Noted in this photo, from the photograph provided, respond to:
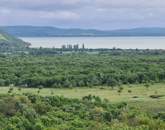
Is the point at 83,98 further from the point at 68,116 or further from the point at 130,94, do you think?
the point at 68,116

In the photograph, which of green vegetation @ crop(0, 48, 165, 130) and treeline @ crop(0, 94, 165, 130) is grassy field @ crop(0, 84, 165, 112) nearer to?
green vegetation @ crop(0, 48, 165, 130)

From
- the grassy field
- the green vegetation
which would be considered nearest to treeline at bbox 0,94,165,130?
the green vegetation

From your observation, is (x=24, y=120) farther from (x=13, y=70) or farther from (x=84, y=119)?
(x=13, y=70)

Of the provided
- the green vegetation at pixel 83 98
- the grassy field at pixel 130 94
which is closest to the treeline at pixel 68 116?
the green vegetation at pixel 83 98

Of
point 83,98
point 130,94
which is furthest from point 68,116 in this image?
point 130,94

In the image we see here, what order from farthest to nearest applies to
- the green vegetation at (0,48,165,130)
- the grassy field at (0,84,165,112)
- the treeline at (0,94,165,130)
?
1. the grassy field at (0,84,165,112)
2. the green vegetation at (0,48,165,130)
3. the treeline at (0,94,165,130)

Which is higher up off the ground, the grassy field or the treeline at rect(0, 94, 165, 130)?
the treeline at rect(0, 94, 165, 130)

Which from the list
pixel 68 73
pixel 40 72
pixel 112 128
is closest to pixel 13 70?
pixel 40 72

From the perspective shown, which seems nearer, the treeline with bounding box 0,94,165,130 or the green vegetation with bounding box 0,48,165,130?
the treeline with bounding box 0,94,165,130
